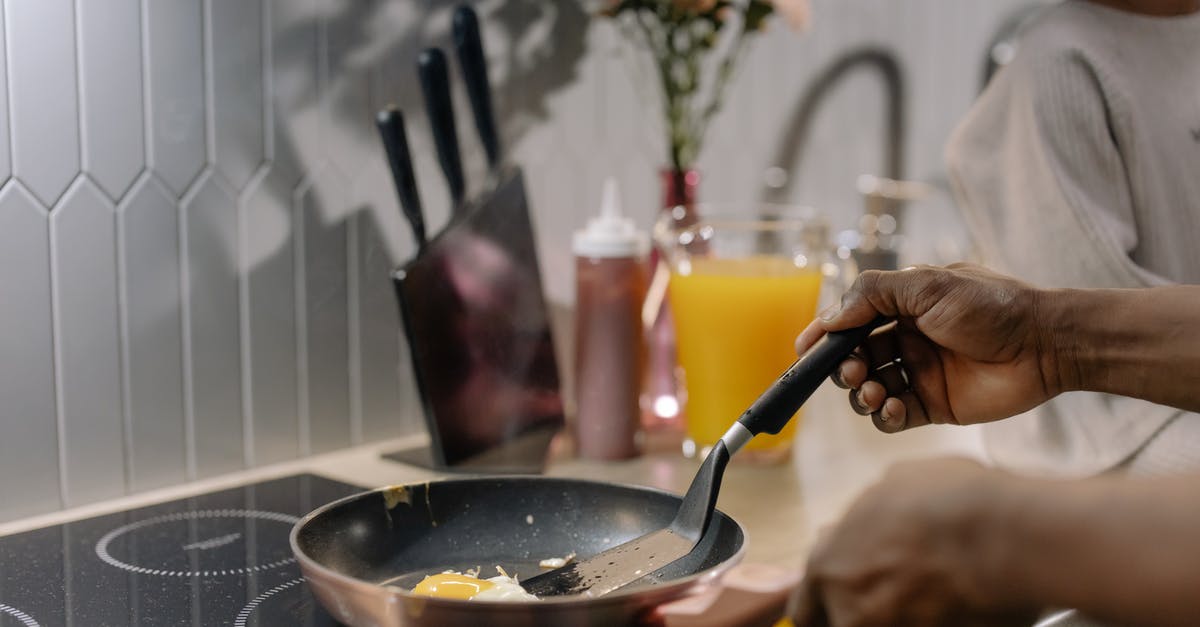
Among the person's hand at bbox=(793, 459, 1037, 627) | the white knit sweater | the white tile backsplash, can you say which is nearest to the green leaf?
the white tile backsplash

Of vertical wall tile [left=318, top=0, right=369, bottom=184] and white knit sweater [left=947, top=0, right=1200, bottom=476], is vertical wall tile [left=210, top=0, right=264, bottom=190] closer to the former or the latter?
vertical wall tile [left=318, top=0, right=369, bottom=184]

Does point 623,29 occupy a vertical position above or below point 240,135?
above

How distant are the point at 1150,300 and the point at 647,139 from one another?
817 millimetres

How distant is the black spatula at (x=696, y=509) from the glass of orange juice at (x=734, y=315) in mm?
323

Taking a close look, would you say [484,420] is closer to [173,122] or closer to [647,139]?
[173,122]

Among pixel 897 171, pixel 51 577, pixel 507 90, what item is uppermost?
pixel 507 90

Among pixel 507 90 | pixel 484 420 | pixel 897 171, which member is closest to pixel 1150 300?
pixel 484 420

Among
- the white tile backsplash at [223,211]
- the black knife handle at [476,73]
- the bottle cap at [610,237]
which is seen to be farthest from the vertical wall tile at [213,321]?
the bottle cap at [610,237]

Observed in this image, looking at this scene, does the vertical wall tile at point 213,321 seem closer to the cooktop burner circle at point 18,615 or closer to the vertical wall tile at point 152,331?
the vertical wall tile at point 152,331

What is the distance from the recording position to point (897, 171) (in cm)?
212

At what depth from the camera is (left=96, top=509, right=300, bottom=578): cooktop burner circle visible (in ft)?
2.69

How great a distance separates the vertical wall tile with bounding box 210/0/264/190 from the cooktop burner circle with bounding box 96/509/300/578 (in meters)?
0.33

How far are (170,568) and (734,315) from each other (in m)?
0.65

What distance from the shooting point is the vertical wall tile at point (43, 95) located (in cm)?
90
